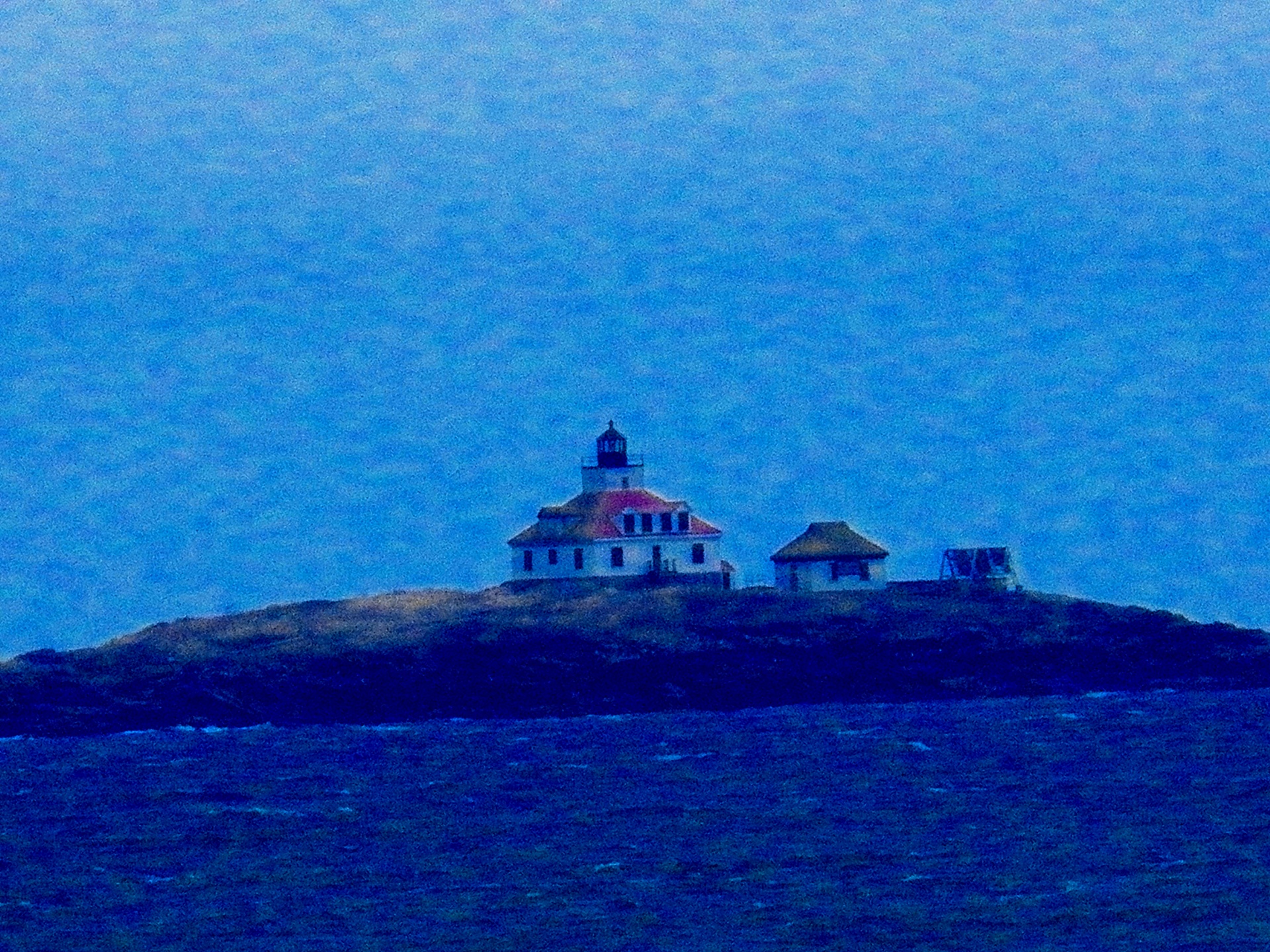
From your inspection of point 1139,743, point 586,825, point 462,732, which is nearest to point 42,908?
point 586,825

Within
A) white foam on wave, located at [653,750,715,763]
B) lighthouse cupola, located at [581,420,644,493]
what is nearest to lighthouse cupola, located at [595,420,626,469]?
lighthouse cupola, located at [581,420,644,493]

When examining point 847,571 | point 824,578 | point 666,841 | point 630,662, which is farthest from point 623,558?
point 666,841

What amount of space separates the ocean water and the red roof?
2070 cm

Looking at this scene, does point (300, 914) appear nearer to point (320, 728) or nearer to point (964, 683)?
point (320, 728)

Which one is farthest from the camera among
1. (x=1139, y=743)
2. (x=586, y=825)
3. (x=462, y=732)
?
(x=462, y=732)

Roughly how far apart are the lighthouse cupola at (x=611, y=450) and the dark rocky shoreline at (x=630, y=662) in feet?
21.7

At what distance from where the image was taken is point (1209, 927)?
116 feet

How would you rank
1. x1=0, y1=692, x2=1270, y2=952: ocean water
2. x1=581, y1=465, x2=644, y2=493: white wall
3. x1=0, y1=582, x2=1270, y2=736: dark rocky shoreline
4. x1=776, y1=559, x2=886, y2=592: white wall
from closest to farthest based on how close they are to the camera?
x1=0, y1=692, x2=1270, y2=952: ocean water < x1=0, y1=582, x2=1270, y2=736: dark rocky shoreline < x1=776, y1=559, x2=886, y2=592: white wall < x1=581, y1=465, x2=644, y2=493: white wall

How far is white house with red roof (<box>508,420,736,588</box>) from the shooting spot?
96562 millimetres

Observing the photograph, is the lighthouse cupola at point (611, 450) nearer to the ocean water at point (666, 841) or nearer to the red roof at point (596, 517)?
the red roof at point (596, 517)

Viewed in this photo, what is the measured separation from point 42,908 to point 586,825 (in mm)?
12455

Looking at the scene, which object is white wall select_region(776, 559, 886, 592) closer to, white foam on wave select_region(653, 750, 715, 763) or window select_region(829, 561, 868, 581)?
window select_region(829, 561, 868, 581)

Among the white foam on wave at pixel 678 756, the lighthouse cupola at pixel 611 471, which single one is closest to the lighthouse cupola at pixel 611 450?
the lighthouse cupola at pixel 611 471

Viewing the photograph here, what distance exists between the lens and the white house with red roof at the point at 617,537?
96.6 meters
